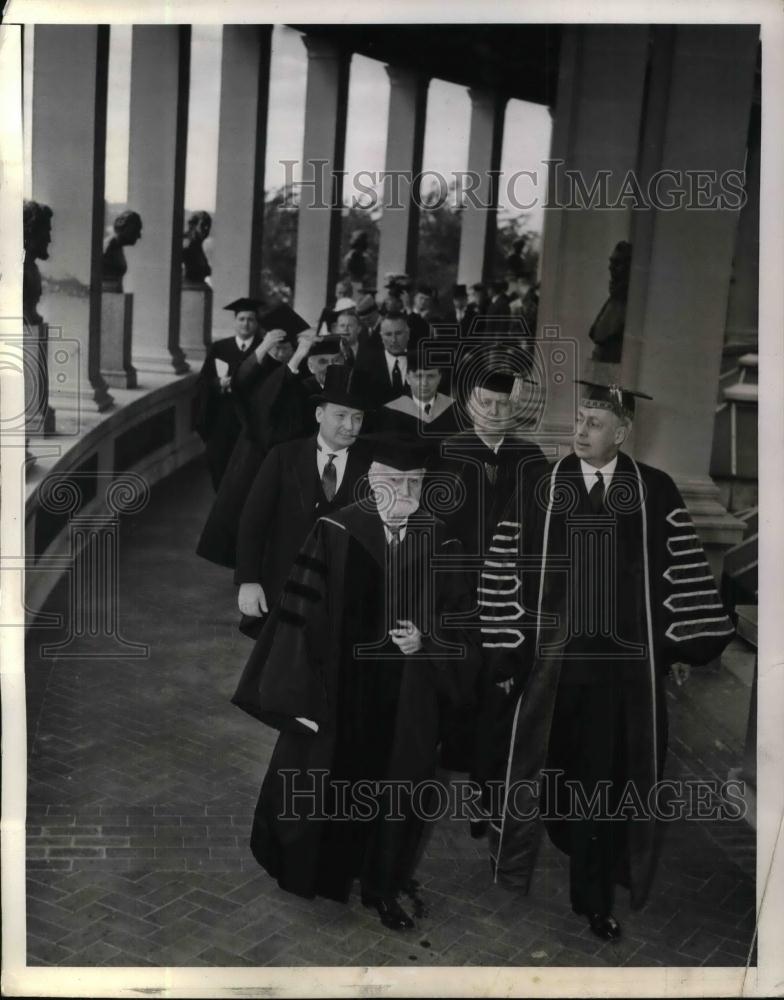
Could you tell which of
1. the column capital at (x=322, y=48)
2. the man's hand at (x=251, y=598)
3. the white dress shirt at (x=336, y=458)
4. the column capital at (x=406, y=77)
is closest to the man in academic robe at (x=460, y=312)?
the white dress shirt at (x=336, y=458)

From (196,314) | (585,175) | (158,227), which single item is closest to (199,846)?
(196,314)

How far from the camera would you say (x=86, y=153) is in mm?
6188

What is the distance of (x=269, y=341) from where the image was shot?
6.60 meters

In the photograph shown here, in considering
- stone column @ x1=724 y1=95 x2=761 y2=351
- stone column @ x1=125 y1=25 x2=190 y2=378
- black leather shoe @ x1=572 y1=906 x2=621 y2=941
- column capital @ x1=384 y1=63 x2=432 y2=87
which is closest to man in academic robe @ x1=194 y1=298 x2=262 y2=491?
stone column @ x1=125 y1=25 x2=190 y2=378

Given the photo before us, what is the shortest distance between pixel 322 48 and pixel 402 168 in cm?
64

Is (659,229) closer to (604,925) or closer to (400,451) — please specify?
(400,451)

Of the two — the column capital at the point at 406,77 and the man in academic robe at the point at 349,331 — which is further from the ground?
the column capital at the point at 406,77

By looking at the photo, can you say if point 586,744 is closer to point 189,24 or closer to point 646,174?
point 646,174

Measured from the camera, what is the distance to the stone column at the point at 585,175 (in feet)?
20.4

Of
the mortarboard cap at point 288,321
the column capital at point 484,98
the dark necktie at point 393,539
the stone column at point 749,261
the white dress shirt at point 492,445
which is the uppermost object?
the column capital at point 484,98

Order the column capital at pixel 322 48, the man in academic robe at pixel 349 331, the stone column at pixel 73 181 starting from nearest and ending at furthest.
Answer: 1. the stone column at pixel 73 181
2. the column capital at pixel 322 48
3. the man in academic robe at pixel 349 331

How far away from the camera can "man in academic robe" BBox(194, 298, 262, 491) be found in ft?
21.5

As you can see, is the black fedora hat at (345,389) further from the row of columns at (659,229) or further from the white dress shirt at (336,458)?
the row of columns at (659,229)

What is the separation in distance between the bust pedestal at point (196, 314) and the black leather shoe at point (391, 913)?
2688 millimetres
